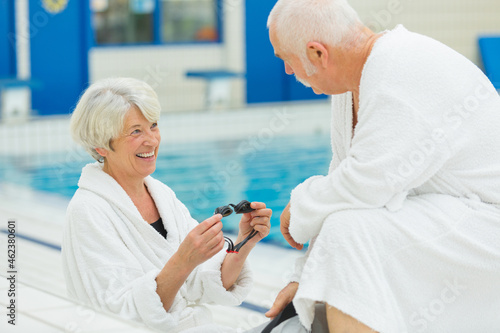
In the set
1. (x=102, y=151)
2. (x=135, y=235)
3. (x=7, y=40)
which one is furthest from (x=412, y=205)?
(x=7, y=40)

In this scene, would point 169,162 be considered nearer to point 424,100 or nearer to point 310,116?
point 310,116

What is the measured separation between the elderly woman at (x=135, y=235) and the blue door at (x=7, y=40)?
784cm

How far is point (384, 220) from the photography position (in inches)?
68.9

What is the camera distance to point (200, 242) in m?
1.92

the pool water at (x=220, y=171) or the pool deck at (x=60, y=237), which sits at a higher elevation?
the pool deck at (x=60, y=237)

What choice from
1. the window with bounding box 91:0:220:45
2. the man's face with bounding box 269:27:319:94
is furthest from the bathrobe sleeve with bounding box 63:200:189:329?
the window with bounding box 91:0:220:45

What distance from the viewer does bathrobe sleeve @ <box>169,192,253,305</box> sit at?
2.24m

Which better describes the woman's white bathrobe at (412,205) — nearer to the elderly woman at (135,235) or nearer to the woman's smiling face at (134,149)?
the elderly woman at (135,235)

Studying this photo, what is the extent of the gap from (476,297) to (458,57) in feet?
1.89

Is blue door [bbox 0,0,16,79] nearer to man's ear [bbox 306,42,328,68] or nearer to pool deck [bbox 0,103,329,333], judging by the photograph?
pool deck [bbox 0,103,329,333]

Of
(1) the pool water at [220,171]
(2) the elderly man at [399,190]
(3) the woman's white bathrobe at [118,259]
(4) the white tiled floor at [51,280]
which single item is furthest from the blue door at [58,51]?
(2) the elderly man at [399,190]

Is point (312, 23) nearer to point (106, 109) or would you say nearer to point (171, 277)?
point (106, 109)

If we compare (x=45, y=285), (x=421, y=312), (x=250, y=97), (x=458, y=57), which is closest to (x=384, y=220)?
(x=421, y=312)

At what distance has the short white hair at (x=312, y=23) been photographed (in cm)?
181
